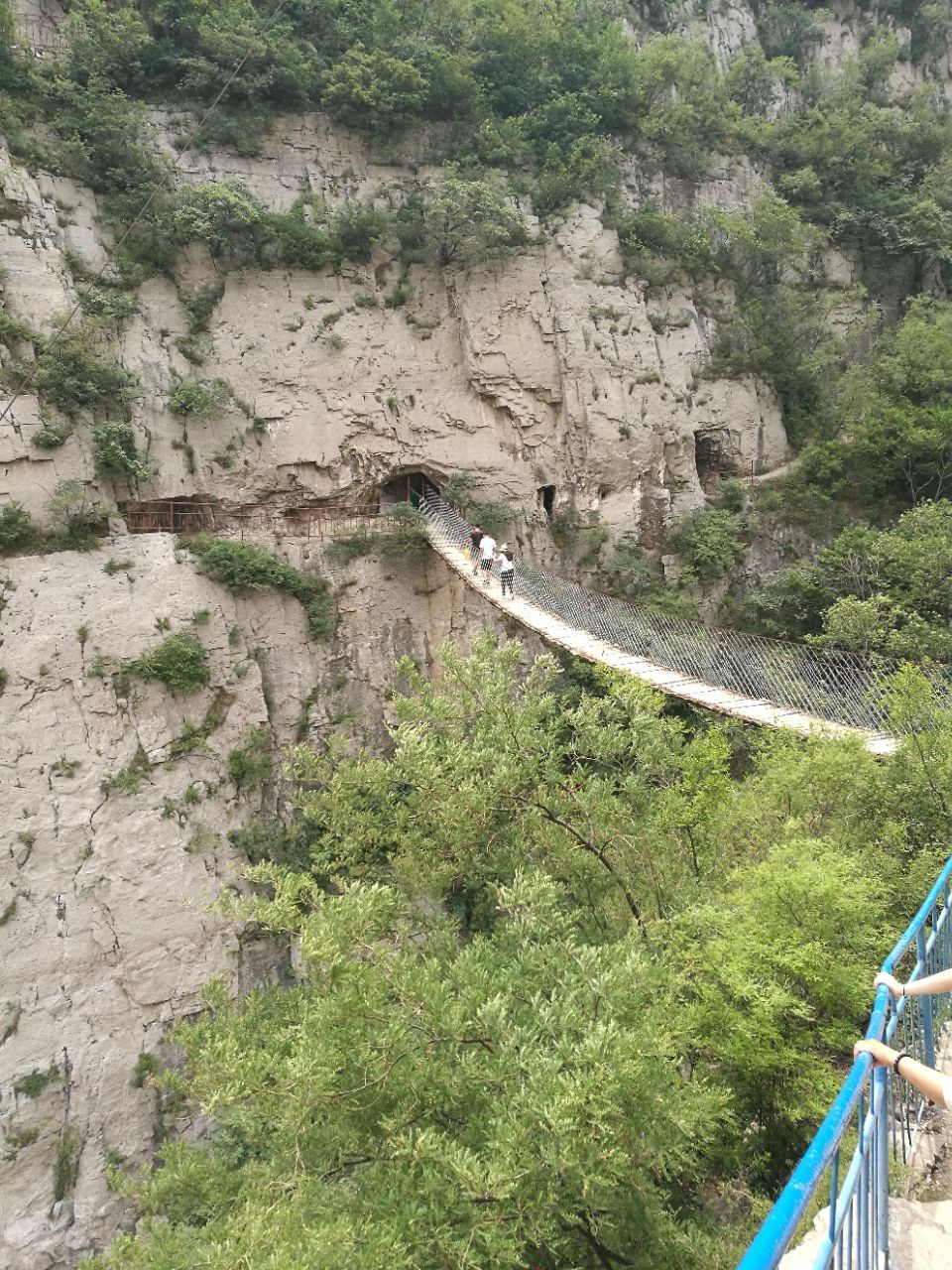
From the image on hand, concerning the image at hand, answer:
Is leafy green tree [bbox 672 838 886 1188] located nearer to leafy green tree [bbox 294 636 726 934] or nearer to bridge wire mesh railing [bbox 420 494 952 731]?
leafy green tree [bbox 294 636 726 934]

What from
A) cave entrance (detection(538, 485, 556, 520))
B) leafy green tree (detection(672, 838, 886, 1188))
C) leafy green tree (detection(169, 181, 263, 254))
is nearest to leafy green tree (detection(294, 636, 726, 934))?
leafy green tree (detection(672, 838, 886, 1188))

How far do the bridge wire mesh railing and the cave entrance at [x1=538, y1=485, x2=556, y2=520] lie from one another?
3660 mm

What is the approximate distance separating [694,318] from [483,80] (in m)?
7.50

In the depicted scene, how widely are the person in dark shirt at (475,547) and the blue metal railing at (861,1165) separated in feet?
33.7

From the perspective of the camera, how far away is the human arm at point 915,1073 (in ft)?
5.67

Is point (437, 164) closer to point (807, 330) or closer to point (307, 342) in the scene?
point (307, 342)

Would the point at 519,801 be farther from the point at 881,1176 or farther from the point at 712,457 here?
the point at 712,457

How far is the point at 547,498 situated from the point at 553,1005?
13.2 m

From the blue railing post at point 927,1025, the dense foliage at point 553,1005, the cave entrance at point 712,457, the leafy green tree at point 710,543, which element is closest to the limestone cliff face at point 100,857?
the dense foliage at point 553,1005

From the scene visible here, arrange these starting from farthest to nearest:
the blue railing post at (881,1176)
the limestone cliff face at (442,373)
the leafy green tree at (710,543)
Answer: the leafy green tree at (710,543)
the limestone cliff face at (442,373)
the blue railing post at (881,1176)

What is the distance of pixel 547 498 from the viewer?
16.0 metres

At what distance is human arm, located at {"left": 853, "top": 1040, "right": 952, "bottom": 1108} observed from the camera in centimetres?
173

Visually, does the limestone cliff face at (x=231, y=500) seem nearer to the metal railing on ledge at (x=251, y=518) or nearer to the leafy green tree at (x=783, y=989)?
the metal railing on ledge at (x=251, y=518)

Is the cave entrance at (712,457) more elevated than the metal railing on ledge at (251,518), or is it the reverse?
the cave entrance at (712,457)
